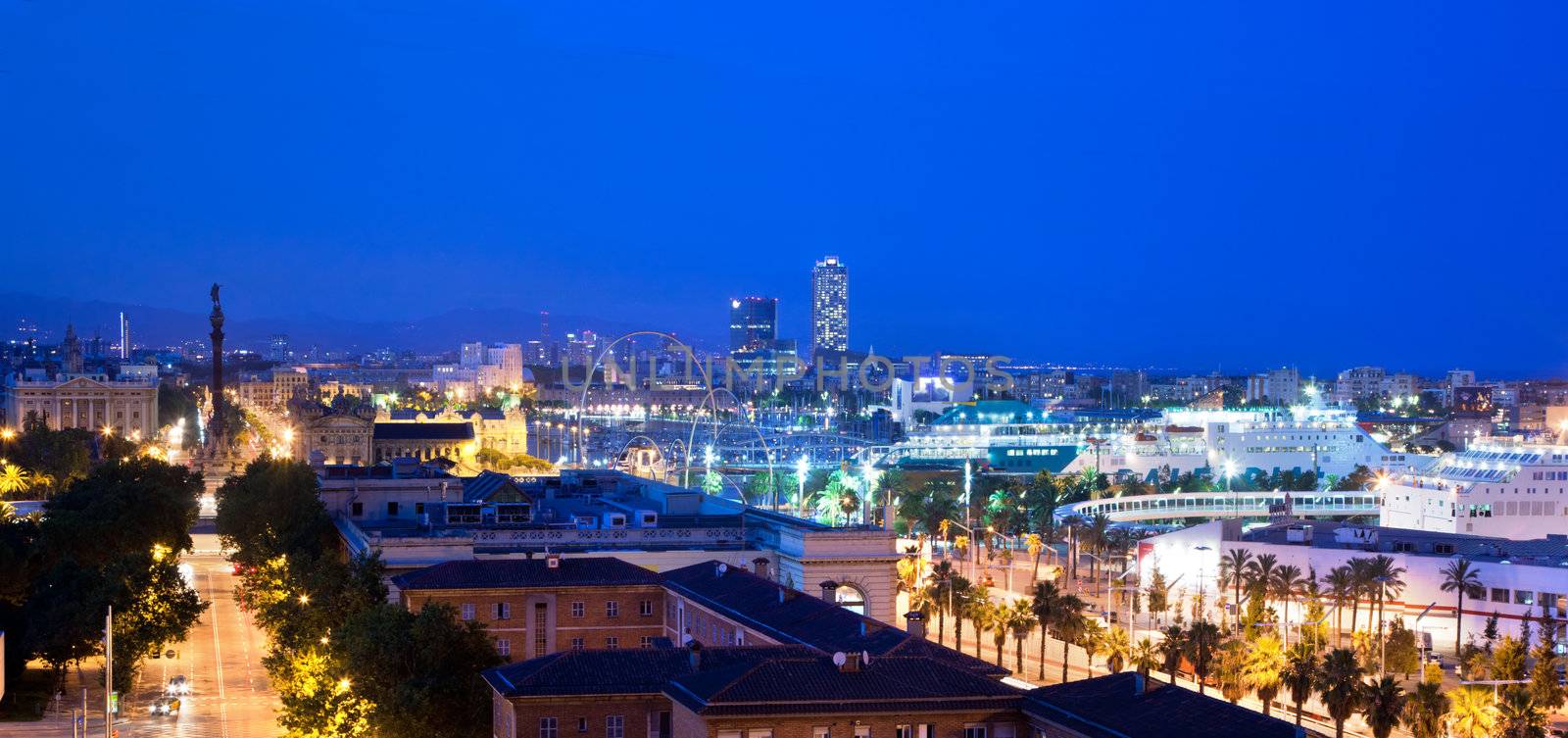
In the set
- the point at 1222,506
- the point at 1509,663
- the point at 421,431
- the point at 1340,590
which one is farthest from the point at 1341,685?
the point at 421,431

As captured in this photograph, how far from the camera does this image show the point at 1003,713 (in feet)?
115

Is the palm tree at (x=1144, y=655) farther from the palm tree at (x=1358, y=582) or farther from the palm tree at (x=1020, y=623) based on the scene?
the palm tree at (x=1358, y=582)

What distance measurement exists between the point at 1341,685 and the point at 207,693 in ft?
116

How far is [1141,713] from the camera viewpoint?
32875mm

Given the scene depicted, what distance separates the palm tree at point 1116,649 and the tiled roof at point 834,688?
20.3 m

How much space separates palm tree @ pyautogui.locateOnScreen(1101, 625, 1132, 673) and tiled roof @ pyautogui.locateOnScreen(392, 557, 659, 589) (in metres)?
13.9

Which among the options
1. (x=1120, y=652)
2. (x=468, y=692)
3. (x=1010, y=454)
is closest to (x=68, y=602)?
(x=468, y=692)

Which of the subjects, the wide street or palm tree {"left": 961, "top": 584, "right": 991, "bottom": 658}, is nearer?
the wide street

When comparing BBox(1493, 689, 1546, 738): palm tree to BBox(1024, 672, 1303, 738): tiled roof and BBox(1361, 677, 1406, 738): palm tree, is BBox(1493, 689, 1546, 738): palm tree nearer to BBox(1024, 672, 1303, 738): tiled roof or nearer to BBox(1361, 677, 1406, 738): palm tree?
BBox(1361, 677, 1406, 738): palm tree

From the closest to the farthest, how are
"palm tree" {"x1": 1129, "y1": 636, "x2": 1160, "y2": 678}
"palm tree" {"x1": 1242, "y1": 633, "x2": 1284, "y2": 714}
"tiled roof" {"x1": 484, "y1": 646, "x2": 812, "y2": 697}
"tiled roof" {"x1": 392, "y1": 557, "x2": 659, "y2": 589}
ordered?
"tiled roof" {"x1": 484, "y1": 646, "x2": 812, "y2": 697}, "palm tree" {"x1": 1242, "y1": 633, "x2": 1284, "y2": 714}, "palm tree" {"x1": 1129, "y1": 636, "x2": 1160, "y2": 678}, "tiled roof" {"x1": 392, "y1": 557, "x2": 659, "y2": 589}

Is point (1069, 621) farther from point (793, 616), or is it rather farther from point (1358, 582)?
point (793, 616)

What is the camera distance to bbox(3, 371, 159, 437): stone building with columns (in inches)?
7451

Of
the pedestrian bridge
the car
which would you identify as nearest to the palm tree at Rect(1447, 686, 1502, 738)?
the car

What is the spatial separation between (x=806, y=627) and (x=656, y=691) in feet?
22.8
